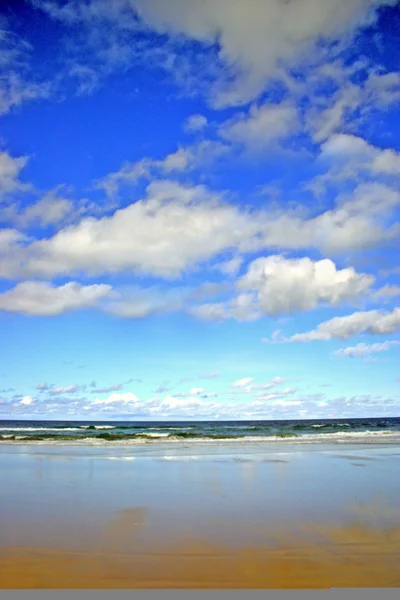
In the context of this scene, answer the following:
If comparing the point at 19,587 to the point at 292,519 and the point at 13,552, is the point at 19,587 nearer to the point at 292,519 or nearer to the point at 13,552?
the point at 13,552

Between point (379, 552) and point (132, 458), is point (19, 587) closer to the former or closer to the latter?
point (379, 552)

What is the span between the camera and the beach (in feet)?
19.1

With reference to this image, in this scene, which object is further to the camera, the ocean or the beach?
the ocean

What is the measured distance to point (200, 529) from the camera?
782cm

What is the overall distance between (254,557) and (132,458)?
43.8 ft

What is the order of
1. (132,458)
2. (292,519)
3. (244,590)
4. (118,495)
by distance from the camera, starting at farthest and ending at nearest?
(132,458) → (118,495) → (292,519) → (244,590)

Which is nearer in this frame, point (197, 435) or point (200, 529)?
point (200, 529)

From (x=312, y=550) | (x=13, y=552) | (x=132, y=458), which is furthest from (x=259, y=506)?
(x=132, y=458)

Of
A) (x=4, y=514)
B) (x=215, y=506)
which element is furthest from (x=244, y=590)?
(x=4, y=514)

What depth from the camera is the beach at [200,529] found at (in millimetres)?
5832

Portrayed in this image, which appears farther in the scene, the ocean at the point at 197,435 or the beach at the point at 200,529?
the ocean at the point at 197,435

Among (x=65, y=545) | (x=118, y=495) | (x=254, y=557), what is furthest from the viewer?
(x=118, y=495)

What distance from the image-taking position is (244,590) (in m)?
5.39

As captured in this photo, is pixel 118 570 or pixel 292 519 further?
pixel 292 519
